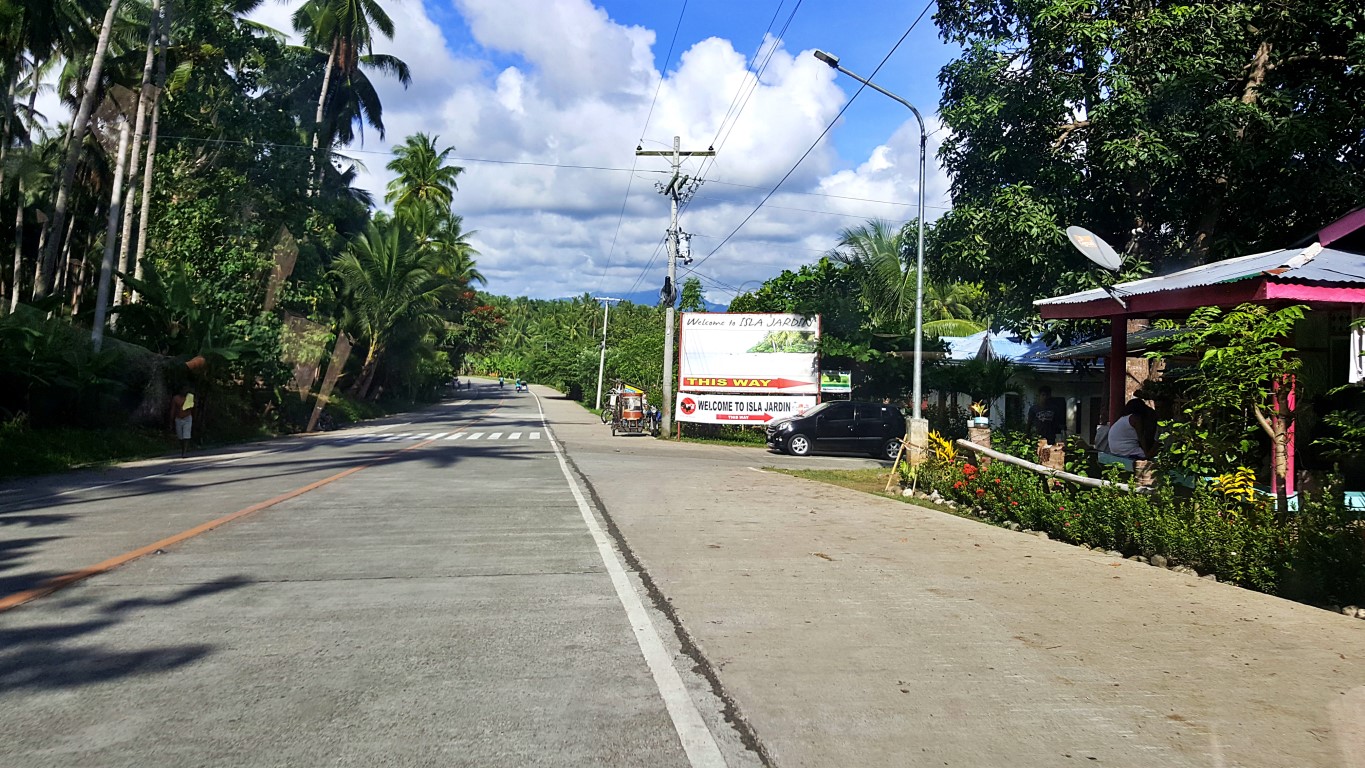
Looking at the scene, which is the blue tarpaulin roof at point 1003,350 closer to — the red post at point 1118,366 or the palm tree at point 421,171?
the red post at point 1118,366

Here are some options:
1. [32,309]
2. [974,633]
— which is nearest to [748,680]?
[974,633]

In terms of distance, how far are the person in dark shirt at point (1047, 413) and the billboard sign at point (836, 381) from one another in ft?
19.3

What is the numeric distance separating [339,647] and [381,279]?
121 ft

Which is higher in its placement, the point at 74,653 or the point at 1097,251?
the point at 1097,251

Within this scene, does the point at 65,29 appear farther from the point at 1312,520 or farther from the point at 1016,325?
the point at 1312,520

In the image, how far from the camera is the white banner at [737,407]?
103ft

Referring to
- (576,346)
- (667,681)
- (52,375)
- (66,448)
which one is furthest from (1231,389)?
(576,346)

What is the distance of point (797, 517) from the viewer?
1188 centimetres

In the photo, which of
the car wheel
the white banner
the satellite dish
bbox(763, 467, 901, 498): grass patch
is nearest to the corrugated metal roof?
the satellite dish

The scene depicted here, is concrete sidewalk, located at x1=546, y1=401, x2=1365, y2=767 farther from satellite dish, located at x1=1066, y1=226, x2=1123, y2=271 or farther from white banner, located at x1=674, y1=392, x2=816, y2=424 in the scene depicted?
A: white banner, located at x1=674, y1=392, x2=816, y2=424

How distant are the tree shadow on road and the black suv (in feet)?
68.7

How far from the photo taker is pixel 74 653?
17.5 feet

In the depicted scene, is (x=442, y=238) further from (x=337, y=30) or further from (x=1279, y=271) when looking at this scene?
(x=1279, y=271)

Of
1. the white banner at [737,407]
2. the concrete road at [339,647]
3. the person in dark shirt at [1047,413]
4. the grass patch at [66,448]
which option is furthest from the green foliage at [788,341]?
the concrete road at [339,647]
